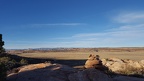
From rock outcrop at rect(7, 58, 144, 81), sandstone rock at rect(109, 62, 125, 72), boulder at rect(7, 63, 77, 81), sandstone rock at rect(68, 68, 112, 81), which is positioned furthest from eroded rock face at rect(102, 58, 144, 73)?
boulder at rect(7, 63, 77, 81)

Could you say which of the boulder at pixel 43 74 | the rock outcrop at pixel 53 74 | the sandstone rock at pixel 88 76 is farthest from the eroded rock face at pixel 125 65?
the boulder at pixel 43 74

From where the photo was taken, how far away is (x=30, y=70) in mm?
19609

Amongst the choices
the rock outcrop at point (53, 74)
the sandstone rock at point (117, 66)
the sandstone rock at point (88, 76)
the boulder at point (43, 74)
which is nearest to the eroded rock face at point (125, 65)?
the sandstone rock at point (117, 66)

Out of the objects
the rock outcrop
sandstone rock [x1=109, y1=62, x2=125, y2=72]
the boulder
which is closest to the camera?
the boulder

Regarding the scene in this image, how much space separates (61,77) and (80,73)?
146 centimetres

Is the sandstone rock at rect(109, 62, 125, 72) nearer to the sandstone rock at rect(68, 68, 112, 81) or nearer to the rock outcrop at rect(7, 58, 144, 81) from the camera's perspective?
the sandstone rock at rect(68, 68, 112, 81)

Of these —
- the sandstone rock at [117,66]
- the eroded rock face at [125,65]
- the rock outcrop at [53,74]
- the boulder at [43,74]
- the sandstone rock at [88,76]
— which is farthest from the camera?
the sandstone rock at [117,66]

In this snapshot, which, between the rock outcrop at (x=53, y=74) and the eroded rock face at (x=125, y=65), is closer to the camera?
the rock outcrop at (x=53, y=74)

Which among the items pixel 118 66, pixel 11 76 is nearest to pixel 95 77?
pixel 11 76

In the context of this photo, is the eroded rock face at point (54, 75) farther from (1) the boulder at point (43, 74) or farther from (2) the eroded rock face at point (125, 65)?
(2) the eroded rock face at point (125, 65)

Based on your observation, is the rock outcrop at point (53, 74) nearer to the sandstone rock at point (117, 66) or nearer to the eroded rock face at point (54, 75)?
the eroded rock face at point (54, 75)

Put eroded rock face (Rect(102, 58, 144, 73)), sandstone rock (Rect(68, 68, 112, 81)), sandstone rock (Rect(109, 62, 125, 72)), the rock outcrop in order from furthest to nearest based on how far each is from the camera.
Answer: sandstone rock (Rect(109, 62, 125, 72)) → eroded rock face (Rect(102, 58, 144, 73)) → sandstone rock (Rect(68, 68, 112, 81)) → the rock outcrop

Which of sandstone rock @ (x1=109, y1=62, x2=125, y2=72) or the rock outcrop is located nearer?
the rock outcrop

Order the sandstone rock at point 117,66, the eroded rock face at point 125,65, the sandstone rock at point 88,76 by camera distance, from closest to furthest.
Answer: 1. the sandstone rock at point 88,76
2. the eroded rock face at point 125,65
3. the sandstone rock at point 117,66
